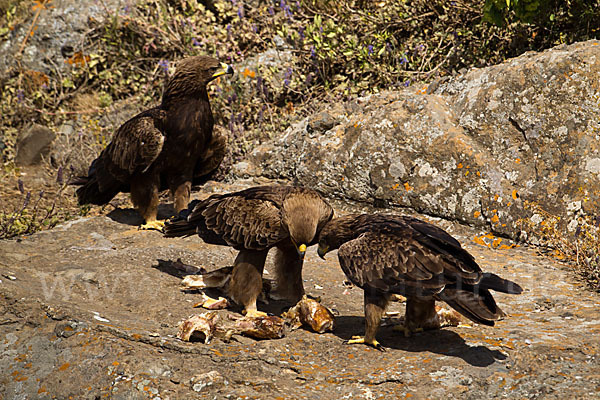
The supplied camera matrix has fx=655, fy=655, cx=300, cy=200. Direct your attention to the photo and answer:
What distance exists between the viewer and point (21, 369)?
3.60m

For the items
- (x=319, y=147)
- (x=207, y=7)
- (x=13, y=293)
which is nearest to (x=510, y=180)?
(x=319, y=147)

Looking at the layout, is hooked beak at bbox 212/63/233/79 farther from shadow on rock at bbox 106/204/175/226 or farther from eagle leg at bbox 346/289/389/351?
eagle leg at bbox 346/289/389/351

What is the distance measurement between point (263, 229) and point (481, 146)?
3204mm

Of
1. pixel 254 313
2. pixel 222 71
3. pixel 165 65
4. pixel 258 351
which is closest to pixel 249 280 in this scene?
pixel 254 313

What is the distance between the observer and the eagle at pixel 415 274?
386 cm

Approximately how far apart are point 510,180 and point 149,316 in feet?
12.8

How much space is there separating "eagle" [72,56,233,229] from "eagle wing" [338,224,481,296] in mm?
3076

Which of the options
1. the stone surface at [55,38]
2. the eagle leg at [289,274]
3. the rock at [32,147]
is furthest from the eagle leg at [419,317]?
the stone surface at [55,38]

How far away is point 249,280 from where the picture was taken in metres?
4.95

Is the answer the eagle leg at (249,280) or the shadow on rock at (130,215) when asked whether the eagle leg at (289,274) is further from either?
the shadow on rock at (130,215)

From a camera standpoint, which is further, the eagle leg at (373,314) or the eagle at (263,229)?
the eagle at (263,229)

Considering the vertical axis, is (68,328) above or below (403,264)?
below

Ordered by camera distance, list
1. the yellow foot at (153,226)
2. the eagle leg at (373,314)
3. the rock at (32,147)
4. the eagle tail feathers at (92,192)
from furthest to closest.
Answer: the rock at (32,147) → the eagle tail feathers at (92,192) → the yellow foot at (153,226) → the eagle leg at (373,314)

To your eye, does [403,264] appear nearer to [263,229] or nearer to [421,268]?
[421,268]
